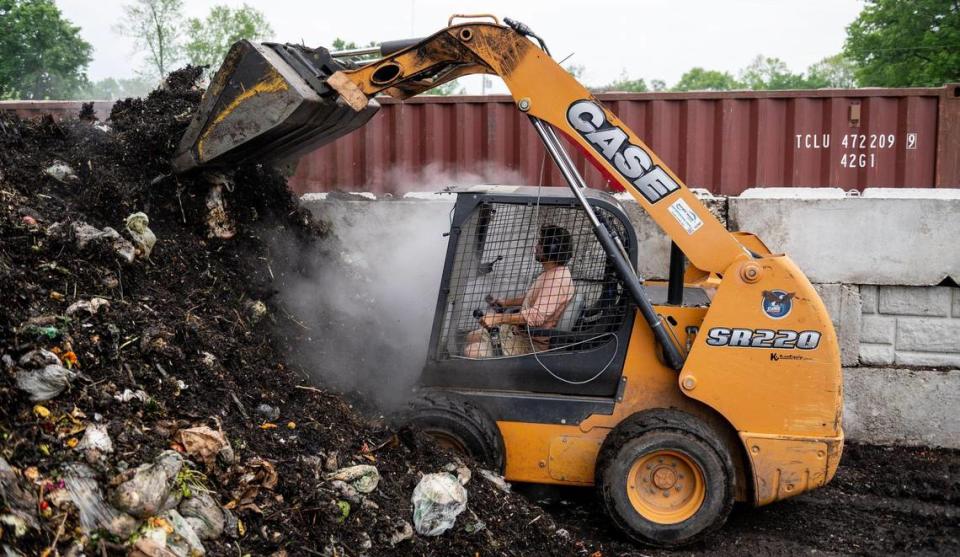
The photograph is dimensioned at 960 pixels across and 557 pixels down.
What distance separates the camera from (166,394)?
Answer: 3908mm

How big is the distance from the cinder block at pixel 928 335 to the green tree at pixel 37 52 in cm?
1304

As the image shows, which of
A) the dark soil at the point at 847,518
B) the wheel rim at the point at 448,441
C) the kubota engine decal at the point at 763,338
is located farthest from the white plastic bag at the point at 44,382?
the kubota engine decal at the point at 763,338

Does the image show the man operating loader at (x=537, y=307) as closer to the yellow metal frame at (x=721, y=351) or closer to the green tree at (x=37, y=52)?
the yellow metal frame at (x=721, y=351)

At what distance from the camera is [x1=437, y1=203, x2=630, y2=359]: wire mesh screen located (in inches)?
192

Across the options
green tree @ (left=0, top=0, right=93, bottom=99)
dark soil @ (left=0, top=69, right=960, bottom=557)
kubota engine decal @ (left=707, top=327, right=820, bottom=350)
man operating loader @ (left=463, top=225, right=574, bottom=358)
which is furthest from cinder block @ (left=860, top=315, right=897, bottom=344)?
green tree @ (left=0, top=0, right=93, bottom=99)

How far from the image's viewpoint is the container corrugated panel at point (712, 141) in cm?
732

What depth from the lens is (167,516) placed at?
3.28 m

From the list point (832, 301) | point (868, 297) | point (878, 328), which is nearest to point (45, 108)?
point (832, 301)

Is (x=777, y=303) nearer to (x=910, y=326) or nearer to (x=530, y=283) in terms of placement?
(x=530, y=283)

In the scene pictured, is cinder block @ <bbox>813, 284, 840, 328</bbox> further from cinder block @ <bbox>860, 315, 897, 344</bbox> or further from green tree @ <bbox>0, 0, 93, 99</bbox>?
green tree @ <bbox>0, 0, 93, 99</bbox>

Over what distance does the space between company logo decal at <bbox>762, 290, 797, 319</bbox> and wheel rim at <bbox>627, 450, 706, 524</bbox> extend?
942 millimetres

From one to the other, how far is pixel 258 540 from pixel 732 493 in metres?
2.59

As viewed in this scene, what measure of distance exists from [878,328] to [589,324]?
290cm

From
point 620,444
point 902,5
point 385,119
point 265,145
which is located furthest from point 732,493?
point 902,5
